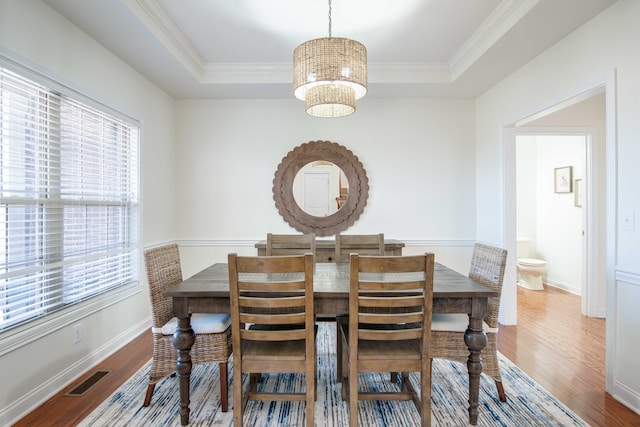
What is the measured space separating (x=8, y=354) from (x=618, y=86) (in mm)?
4023

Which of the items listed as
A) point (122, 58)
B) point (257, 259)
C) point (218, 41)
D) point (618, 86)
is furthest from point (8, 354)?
point (618, 86)

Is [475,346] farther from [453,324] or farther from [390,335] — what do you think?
[390,335]

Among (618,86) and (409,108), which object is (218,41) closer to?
(409,108)

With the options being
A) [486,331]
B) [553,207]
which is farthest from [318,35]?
[553,207]

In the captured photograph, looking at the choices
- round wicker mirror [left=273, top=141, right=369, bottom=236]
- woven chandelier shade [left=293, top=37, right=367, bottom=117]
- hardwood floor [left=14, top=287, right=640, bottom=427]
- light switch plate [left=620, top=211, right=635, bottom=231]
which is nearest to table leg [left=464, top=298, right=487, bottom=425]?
hardwood floor [left=14, top=287, right=640, bottom=427]

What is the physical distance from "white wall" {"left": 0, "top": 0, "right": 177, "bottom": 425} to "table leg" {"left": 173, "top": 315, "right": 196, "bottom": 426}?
0.98m

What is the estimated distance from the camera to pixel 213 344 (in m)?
1.85

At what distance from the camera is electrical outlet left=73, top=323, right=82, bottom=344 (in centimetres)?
225

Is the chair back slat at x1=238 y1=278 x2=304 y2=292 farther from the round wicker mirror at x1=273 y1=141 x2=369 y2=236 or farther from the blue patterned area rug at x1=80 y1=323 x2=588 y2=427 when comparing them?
the round wicker mirror at x1=273 y1=141 x2=369 y2=236

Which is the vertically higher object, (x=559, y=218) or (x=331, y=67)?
(x=331, y=67)

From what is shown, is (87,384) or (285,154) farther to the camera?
(285,154)

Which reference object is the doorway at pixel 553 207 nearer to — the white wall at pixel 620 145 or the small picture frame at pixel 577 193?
the small picture frame at pixel 577 193

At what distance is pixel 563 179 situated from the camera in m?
4.53

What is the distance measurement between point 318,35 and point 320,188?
164 cm
